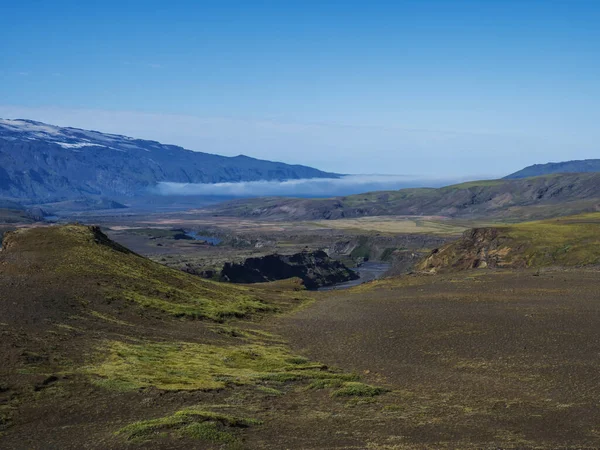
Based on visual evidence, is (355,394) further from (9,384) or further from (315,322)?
(315,322)

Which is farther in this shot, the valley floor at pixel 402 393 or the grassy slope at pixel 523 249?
the grassy slope at pixel 523 249

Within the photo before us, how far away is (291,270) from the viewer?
118062mm

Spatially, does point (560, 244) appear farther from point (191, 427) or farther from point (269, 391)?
point (191, 427)

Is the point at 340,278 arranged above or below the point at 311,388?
below

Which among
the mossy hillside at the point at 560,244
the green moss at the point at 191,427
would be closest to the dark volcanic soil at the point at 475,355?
the green moss at the point at 191,427

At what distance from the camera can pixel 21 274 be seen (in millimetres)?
44688

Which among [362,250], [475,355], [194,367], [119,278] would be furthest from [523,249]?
[362,250]

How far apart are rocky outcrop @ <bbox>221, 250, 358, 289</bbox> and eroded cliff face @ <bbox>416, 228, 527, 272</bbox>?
2480 centimetres

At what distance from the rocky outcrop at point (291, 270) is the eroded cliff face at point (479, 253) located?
24801 mm

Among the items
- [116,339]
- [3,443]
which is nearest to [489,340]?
[116,339]

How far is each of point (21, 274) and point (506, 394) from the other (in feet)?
103

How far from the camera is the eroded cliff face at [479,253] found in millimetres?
84625

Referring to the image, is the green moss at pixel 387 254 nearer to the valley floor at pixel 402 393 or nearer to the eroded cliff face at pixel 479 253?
the eroded cliff face at pixel 479 253

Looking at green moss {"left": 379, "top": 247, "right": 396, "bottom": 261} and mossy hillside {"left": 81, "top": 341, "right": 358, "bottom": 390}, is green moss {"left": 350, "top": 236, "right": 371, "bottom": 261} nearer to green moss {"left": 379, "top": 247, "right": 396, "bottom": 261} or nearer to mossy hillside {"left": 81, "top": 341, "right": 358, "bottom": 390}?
green moss {"left": 379, "top": 247, "right": 396, "bottom": 261}
